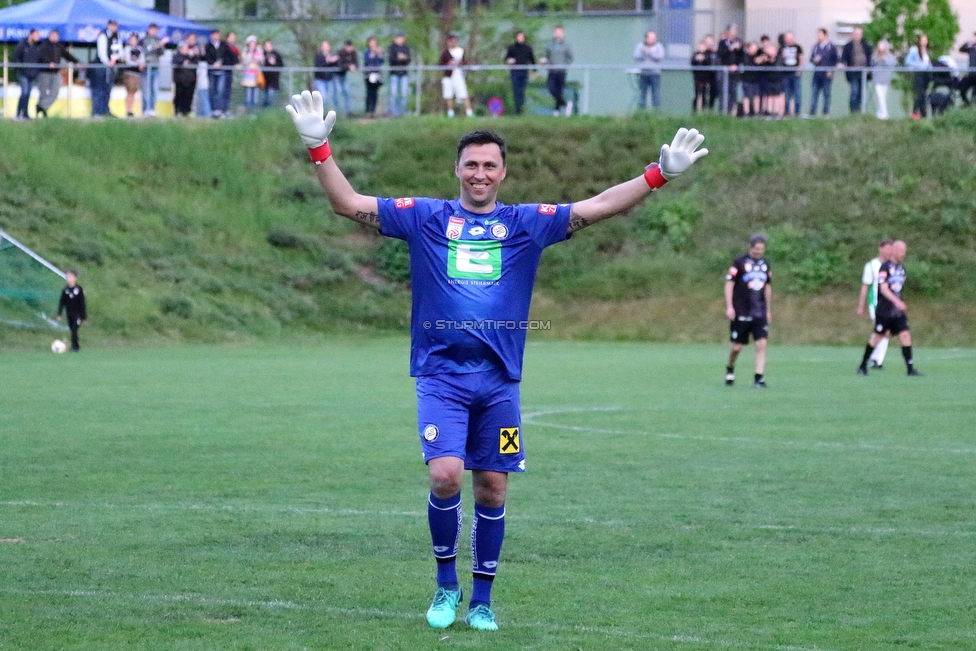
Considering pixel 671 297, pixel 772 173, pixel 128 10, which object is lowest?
pixel 671 297

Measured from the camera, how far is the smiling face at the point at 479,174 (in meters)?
6.64

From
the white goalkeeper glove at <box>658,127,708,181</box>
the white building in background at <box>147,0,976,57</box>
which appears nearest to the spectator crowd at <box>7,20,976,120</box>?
the white building in background at <box>147,0,976,57</box>

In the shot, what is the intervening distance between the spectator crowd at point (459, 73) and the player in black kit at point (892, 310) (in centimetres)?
1529

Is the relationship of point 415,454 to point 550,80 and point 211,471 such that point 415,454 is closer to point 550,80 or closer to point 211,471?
point 211,471

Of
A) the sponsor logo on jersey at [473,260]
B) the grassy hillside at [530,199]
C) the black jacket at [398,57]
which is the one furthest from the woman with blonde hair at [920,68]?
the sponsor logo on jersey at [473,260]

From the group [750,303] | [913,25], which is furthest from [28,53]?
[913,25]

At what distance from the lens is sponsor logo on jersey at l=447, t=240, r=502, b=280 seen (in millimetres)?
6699

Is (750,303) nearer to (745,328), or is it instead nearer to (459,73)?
(745,328)

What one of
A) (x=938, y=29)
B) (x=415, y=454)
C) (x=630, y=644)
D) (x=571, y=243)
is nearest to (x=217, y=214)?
(x=571, y=243)

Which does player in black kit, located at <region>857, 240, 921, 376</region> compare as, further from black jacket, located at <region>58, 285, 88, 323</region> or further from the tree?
the tree

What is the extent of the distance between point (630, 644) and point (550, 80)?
1323 inches

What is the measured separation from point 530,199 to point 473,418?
31588 millimetres

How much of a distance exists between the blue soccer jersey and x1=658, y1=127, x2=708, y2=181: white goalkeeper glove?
0.54 meters

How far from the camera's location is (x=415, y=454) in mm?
12664
